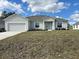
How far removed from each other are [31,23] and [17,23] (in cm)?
364

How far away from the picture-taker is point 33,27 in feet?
110

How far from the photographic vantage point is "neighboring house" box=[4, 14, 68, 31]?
105ft

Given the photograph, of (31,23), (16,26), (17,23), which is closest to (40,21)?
(31,23)

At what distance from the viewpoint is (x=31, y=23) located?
3397 cm

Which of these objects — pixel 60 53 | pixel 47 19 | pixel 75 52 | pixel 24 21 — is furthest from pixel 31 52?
pixel 47 19

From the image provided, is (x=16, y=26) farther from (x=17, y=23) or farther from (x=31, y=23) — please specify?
(x=31, y=23)

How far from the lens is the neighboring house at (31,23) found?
31953 millimetres

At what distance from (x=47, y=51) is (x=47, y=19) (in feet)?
85.5

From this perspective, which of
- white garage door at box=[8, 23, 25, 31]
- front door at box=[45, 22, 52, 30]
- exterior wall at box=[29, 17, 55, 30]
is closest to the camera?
white garage door at box=[8, 23, 25, 31]

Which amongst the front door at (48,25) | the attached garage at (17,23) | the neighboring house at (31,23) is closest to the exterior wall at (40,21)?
the neighboring house at (31,23)

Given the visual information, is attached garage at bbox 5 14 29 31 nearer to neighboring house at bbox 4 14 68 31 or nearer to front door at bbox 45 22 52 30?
neighboring house at bbox 4 14 68 31

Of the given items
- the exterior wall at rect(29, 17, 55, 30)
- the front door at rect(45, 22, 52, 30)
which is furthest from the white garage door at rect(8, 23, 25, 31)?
the front door at rect(45, 22, 52, 30)

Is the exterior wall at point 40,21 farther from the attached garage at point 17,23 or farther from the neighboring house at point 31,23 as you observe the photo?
the attached garage at point 17,23

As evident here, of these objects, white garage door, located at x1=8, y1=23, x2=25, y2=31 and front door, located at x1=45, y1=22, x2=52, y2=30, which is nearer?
white garage door, located at x1=8, y1=23, x2=25, y2=31
